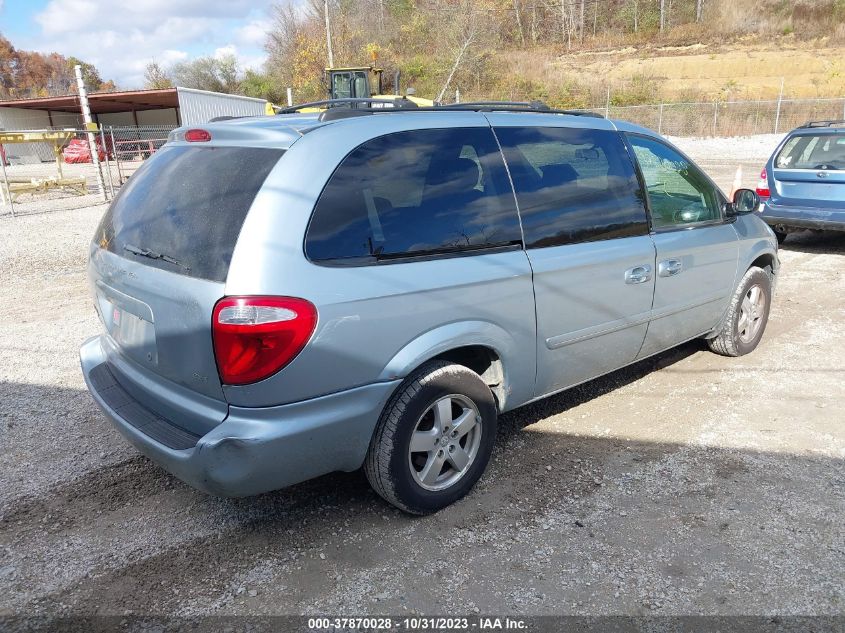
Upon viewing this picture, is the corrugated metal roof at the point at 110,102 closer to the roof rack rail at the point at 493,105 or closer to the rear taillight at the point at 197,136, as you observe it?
the roof rack rail at the point at 493,105

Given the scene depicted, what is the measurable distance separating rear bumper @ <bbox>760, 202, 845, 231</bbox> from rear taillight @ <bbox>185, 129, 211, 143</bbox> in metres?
7.88

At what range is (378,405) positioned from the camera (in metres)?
2.59

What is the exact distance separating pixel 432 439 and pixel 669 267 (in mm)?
1981

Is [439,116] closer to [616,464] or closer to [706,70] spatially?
[616,464]

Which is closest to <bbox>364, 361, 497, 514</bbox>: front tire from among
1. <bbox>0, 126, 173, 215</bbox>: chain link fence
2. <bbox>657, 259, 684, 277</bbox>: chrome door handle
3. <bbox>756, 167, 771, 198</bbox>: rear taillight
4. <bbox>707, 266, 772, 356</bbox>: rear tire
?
<bbox>657, 259, 684, 277</bbox>: chrome door handle

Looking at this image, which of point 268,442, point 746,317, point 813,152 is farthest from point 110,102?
point 268,442

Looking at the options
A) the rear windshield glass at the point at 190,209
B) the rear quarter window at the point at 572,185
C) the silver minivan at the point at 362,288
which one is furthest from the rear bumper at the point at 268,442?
the rear quarter window at the point at 572,185

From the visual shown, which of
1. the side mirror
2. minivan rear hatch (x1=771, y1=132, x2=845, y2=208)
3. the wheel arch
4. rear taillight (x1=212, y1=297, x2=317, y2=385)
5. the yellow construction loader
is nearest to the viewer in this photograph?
rear taillight (x1=212, y1=297, x2=317, y2=385)

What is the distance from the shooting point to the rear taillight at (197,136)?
2834 millimetres

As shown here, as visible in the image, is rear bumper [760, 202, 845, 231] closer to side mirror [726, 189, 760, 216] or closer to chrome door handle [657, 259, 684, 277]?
side mirror [726, 189, 760, 216]

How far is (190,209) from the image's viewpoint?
261 cm

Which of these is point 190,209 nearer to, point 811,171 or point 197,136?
point 197,136

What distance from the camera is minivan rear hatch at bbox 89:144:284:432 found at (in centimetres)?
238

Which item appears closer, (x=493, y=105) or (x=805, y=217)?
(x=493, y=105)
